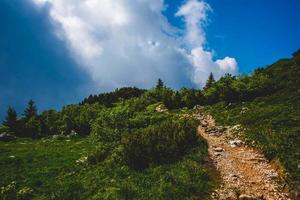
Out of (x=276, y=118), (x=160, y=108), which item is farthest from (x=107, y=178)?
(x=160, y=108)

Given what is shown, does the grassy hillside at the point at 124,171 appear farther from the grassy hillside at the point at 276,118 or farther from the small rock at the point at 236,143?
the grassy hillside at the point at 276,118

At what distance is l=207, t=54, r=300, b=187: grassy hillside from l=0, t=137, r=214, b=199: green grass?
5.29 m

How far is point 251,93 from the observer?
4828cm

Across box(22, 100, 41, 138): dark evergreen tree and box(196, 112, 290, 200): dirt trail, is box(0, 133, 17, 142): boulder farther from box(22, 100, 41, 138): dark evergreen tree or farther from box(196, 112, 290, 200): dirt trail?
box(196, 112, 290, 200): dirt trail

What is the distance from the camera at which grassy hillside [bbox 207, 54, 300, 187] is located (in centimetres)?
2383

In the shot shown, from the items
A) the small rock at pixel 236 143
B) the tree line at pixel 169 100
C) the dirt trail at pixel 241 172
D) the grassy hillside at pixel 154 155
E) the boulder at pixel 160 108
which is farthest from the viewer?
the boulder at pixel 160 108

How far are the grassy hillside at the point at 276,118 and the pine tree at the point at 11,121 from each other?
35201 mm

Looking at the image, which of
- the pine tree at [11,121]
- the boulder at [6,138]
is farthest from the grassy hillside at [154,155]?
the pine tree at [11,121]

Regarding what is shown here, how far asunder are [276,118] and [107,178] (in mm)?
18511

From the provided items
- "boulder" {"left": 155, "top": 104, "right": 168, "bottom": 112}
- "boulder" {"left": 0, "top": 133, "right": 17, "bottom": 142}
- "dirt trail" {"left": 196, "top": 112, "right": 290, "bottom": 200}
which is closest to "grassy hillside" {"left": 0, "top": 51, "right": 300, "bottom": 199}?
"dirt trail" {"left": 196, "top": 112, "right": 290, "bottom": 200}

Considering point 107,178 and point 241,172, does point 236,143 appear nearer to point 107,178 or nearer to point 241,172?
point 241,172

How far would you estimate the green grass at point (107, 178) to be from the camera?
20.7 meters

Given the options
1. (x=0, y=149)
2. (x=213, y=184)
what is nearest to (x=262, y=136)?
(x=213, y=184)

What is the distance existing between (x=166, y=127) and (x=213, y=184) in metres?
9.79
